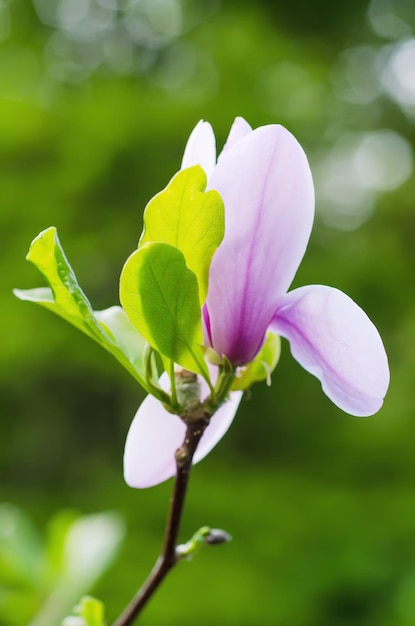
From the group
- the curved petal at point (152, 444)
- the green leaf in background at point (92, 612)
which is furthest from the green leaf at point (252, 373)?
the green leaf in background at point (92, 612)

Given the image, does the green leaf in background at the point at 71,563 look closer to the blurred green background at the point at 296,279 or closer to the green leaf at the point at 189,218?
the green leaf at the point at 189,218

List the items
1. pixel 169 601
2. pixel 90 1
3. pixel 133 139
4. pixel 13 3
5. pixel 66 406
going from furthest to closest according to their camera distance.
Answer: pixel 66 406, pixel 90 1, pixel 13 3, pixel 133 139, pixel 169 601

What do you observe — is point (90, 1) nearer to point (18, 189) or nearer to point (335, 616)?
point (18, 189)

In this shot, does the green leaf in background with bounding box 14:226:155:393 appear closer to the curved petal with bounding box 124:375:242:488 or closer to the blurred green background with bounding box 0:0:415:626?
the curved petal with bounding box 124:375:242:488

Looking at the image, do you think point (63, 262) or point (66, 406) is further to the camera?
point (66, 406)

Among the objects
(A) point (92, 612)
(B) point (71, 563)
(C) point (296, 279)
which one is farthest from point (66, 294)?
(C) point (296, 279)

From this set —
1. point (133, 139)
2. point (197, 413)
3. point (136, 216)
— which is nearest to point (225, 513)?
point (136, 216)

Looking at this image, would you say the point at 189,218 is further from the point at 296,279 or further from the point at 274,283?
the point at 296,279

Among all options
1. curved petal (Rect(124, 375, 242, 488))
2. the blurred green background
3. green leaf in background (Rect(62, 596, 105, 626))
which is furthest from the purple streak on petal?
the blurred green background
